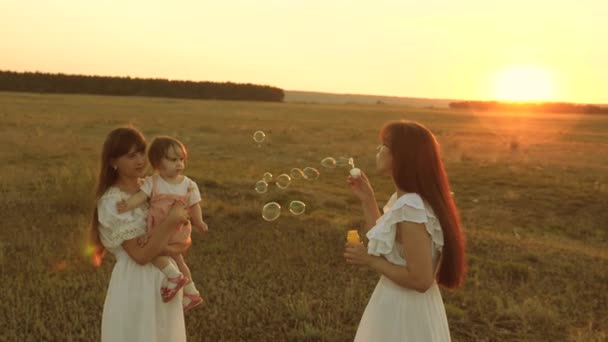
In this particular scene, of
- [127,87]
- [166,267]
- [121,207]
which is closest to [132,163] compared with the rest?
[121,207]

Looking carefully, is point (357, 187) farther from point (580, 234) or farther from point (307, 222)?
point (580, 234)

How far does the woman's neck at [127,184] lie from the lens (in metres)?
3.53

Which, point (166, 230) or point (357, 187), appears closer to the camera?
point (166, 230)

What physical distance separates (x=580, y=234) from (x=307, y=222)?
5948 mm

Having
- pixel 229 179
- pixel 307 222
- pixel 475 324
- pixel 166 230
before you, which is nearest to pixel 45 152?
pixel 229 179

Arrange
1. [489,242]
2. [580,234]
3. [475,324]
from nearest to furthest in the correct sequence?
[475,324], [489,242], [580,234]

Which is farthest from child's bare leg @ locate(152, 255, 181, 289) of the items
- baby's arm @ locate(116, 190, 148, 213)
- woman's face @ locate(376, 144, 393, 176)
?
woman's face @ locate(376, 144, 393, 176)

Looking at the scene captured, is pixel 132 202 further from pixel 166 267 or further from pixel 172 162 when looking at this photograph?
pixel 166 267

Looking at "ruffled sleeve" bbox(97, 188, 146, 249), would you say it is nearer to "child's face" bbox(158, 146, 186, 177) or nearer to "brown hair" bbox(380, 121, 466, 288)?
"child's face" bbox(158, 146, 186, 177)

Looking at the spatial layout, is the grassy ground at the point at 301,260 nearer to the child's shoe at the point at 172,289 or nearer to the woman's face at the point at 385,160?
the child's shoe at the point at 172,289

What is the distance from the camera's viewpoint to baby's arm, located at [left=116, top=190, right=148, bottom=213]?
11.3 ft

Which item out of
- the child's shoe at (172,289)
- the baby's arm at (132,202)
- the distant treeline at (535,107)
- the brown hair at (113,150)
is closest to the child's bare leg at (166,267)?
the child's shoe at (172,289)

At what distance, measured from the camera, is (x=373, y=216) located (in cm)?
369

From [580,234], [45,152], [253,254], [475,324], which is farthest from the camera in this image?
[45,152]
